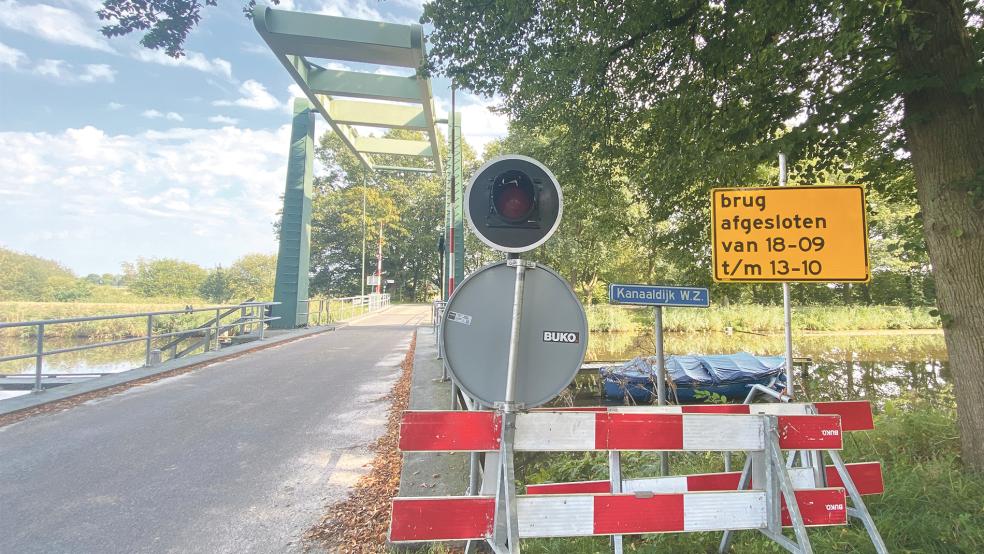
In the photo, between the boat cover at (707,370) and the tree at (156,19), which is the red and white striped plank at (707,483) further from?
the boat cover at (707,370)

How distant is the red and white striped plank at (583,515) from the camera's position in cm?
185

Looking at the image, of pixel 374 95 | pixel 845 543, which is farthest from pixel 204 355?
pixel 845 543

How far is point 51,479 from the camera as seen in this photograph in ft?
11.7

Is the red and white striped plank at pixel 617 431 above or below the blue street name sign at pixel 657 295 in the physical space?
below

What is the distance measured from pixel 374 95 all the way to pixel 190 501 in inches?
496

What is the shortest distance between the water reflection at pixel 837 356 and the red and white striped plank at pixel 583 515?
14.5ft

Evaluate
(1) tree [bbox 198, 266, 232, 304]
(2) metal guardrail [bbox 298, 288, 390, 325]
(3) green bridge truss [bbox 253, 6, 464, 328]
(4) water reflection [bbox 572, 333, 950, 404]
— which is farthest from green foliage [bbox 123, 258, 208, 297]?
(4) water reflection [bbox 572, 333, 950, 404]

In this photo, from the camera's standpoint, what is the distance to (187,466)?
387cm

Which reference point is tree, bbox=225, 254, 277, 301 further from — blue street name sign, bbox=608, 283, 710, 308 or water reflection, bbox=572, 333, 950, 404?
blue street name sign, bbox=608, 283, 710, 308

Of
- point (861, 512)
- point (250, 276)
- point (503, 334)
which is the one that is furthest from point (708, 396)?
point (250, 276)

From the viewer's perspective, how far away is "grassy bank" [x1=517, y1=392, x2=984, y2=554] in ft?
8.70

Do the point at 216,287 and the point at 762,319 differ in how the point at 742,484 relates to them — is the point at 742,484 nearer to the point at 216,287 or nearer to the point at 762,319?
the point at 762,319

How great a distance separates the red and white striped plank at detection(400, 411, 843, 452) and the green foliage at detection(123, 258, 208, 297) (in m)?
80.9

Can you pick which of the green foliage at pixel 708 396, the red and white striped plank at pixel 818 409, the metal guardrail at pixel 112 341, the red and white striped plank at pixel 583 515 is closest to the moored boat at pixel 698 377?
the green foliage at pixel 708 396
